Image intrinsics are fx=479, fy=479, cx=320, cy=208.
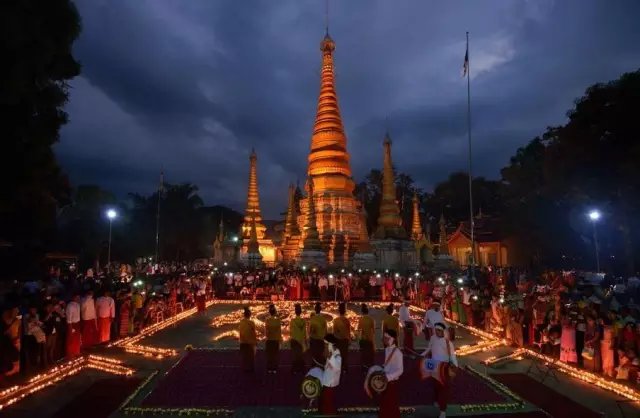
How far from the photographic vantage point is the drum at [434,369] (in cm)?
829

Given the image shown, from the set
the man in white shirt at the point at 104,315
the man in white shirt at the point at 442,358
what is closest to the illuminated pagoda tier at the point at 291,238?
the man in white shirt at the point at 104,315

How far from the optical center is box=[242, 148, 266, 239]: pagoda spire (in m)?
58.3

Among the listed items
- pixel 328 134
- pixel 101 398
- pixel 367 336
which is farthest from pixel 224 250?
pixel 101 398

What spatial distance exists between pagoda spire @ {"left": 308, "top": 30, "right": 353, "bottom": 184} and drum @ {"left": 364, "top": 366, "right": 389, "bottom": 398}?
39290 millimetres

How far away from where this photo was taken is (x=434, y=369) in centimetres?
835

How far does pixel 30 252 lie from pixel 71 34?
11241 mm

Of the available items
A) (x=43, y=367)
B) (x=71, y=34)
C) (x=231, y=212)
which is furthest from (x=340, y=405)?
(x=231, y=212)

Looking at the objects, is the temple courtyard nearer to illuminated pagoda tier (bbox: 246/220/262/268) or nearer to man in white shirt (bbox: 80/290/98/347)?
man in white shirt (bbox: 80/290/98/347)

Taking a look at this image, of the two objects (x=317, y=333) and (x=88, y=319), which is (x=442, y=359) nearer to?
(x=317, y=333)

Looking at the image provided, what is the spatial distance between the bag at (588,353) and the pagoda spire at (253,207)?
156 ft

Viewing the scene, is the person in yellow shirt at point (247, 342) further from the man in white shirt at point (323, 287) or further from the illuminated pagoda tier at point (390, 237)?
the illuminated pagoda tier at point (390, 237)

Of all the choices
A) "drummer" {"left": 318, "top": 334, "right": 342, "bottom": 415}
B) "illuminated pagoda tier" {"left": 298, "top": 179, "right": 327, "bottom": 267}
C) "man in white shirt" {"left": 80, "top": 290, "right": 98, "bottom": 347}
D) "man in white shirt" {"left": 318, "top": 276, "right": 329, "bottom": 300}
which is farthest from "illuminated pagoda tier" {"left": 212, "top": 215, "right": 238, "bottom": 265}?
"drummer" {"left": 318, "top": 334, "right": 342, "bottom": 415}

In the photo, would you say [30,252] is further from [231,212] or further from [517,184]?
[231,212]

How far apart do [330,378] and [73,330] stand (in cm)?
889
